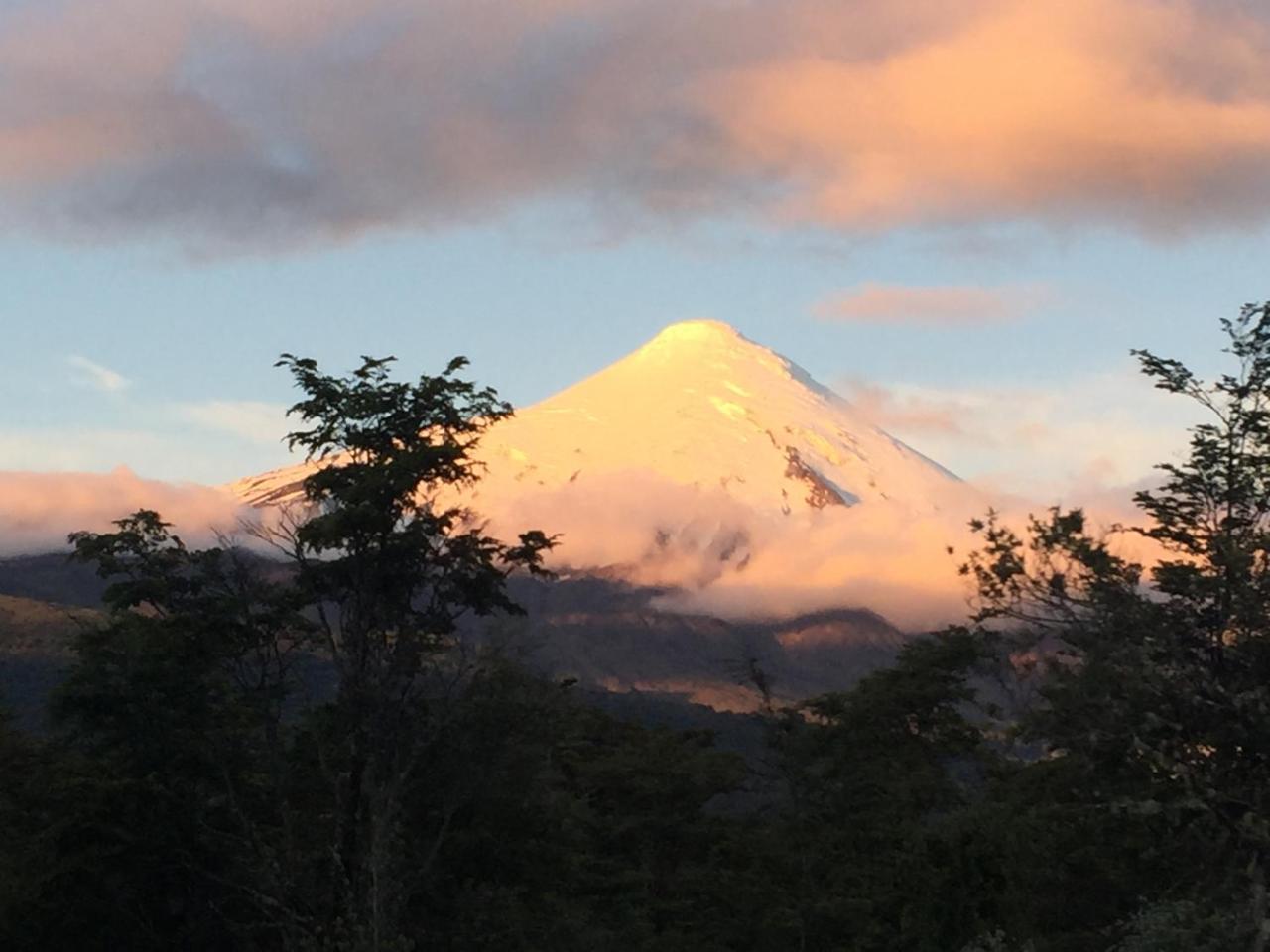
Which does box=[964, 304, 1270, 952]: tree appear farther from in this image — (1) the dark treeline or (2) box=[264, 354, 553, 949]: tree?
(2) box=[264, 354, 553, 949]: tree

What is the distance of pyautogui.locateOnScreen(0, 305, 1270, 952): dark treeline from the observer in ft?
70.6

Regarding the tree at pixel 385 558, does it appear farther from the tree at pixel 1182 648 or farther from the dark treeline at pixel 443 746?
the tree at pixel 1182 648

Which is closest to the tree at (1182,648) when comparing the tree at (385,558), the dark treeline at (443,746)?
the dark treeline at (443,746)

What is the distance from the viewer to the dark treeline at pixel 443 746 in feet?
70.6

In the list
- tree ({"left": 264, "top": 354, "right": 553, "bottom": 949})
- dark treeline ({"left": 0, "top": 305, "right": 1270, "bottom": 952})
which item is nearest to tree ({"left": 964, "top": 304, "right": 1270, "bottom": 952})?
dark treeline ({"left": 0, "top": 305, "right": 1270, "bottom": 952})

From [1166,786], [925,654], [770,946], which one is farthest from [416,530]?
[925,654]

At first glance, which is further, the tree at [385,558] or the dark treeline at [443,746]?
the tree at [385,558]

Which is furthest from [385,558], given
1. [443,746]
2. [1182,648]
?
[1182,648]

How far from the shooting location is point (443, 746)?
26281mm

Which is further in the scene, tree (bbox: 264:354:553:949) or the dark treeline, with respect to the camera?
tree (bbox: 264:354:553:949)

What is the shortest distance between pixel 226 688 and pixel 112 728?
2750 millimetres

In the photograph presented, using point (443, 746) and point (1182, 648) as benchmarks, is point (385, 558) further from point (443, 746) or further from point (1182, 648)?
point (1182, 648)

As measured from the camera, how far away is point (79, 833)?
96.1ft

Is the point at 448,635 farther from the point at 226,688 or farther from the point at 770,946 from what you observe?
the point at 770,946
